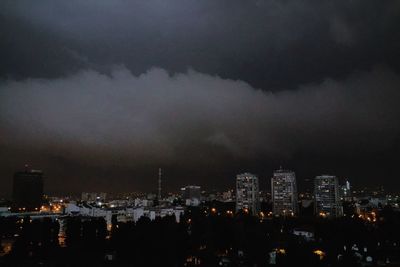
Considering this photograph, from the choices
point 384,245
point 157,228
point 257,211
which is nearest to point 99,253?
point 157,228

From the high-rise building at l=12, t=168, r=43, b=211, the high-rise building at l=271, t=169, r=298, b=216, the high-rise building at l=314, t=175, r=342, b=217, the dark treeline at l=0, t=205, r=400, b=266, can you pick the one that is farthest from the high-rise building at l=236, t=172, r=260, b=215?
the high-rise building at l=12, t=168, r=43, b=211

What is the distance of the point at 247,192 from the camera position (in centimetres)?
6103

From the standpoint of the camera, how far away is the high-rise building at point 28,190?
5788cm

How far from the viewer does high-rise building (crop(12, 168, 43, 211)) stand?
57.9 metres

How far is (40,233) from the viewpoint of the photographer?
80.2 feet

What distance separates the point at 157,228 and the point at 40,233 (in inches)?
302

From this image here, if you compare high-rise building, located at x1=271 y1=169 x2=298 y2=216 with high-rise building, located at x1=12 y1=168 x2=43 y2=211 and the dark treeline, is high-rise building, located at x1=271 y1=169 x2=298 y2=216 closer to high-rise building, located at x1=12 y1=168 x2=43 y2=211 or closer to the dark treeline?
the dark treeline

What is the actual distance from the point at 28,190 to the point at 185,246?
47.4 m

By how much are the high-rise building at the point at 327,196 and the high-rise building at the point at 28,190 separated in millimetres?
43834

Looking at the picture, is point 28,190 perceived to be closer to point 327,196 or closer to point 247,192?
point 247,192

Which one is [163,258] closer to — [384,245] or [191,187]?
[384,245]

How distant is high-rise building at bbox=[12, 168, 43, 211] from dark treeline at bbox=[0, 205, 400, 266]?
1230 inches

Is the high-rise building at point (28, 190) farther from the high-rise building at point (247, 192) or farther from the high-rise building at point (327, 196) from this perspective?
the high-rise building at point (327, 196)

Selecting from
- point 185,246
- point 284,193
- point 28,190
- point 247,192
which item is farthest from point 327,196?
point 28,190
